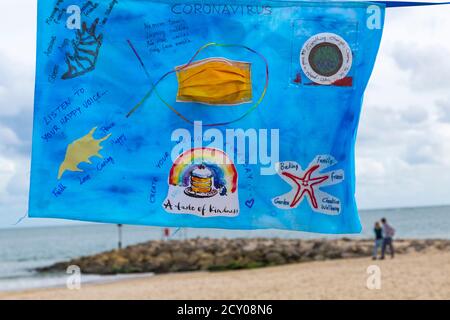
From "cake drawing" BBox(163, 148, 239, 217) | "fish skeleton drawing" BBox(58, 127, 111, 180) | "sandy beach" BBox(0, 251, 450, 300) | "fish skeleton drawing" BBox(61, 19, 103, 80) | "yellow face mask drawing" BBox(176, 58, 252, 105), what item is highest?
"fish skeleton drawing" BBox(61, 19, 103, 80)

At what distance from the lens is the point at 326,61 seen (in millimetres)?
2791

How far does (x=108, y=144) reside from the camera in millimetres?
2818

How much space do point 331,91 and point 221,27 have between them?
53cm

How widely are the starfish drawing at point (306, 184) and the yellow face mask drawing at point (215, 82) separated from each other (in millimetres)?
392

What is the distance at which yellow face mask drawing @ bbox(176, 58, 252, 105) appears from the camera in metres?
2.76

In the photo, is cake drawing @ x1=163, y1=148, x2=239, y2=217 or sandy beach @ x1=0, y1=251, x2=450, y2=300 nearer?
cake drawing @ x1=163, y1=148, x2=239, y2=217

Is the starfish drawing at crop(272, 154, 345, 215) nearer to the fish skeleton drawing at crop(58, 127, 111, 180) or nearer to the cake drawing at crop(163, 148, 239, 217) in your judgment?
the cake drawing at crop(163, 148, 239, 217)

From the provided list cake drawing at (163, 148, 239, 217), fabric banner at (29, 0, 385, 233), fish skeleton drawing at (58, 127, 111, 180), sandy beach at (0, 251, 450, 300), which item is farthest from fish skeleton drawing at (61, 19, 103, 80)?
sandy beach at (0, 251, 450, 300)

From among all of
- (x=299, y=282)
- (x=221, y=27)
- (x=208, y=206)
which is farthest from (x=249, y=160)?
(x=299, y=282)

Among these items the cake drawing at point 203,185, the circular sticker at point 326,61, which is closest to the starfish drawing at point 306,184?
the cake drawing at point 203,185

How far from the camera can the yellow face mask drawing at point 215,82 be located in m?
2.76

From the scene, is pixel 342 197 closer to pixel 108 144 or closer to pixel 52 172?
pixel 108 144

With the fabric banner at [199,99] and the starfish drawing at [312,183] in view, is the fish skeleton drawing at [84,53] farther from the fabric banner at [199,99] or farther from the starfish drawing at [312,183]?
the starfish drawing at [312,183]

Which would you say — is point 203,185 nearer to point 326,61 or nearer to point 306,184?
point 306,184
